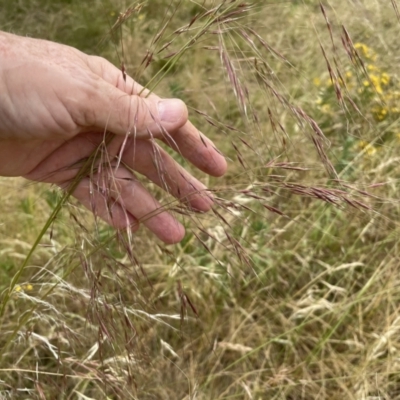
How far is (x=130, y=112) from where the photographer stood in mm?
1088

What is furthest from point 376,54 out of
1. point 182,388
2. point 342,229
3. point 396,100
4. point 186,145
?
point 182,388

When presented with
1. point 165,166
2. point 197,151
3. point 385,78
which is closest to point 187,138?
point 197,151

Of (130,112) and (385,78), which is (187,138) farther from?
(385,78)

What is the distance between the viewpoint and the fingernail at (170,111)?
115 centimetres

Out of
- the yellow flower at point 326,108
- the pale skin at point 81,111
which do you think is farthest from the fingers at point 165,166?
the yellow flower at point 326,108

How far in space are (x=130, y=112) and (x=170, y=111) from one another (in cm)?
10

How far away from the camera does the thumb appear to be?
1112 millimetres

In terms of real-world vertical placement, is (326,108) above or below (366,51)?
below

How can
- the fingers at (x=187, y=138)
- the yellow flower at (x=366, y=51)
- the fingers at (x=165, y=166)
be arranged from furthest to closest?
the yellow flower at (x=366, y=51), the fingers at (x=187, y=138), the fingers at (x=165, y=166)

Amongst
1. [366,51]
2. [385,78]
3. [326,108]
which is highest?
[366,51]

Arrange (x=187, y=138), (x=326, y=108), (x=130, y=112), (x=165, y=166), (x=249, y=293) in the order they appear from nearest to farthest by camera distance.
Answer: (x=130, y=112), (x=165, y=166), (x=187, y=138), (x=249, y=293), (x=326, y=108)

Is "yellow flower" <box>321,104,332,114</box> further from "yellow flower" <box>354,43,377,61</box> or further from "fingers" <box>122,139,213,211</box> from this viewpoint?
"fingers" <box>122,139,213,211</box>

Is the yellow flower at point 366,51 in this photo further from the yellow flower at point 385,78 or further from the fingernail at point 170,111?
the fingernail at point 170,111

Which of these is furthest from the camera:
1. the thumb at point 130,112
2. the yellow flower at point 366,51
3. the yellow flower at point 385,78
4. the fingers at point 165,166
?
the yellow flower at point 366,51
